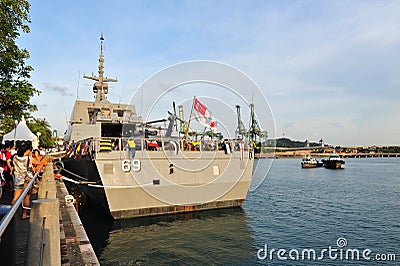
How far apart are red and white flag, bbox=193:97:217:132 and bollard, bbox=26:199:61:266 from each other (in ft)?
34.6

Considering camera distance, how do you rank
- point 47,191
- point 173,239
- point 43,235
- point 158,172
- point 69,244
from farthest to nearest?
point 158,172
point 173,239
point 69,244
point 47,191
point 43,235

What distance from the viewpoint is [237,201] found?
1619cm

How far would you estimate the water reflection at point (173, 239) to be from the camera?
9977mm

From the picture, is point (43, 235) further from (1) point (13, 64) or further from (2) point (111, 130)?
(2) point (111, 130)

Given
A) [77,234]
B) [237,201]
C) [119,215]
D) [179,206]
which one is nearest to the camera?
[77,234]

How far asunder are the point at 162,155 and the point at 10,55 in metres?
6.96

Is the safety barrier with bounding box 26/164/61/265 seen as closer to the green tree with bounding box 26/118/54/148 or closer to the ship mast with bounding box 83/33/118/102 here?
the ship mast with bounding box 83/33/118/102

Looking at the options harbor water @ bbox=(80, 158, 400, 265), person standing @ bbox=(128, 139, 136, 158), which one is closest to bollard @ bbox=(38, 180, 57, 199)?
harbor water @ bbox=(80, 158, 400, 265)

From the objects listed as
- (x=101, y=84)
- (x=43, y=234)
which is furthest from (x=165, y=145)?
(x=101, y=84)

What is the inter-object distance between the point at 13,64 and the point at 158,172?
7.01m

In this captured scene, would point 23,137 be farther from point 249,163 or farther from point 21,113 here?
point 249,163

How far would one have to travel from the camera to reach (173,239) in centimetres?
1154

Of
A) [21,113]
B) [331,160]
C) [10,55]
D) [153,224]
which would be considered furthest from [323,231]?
[331,160]

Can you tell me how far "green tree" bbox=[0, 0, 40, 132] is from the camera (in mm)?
10945
